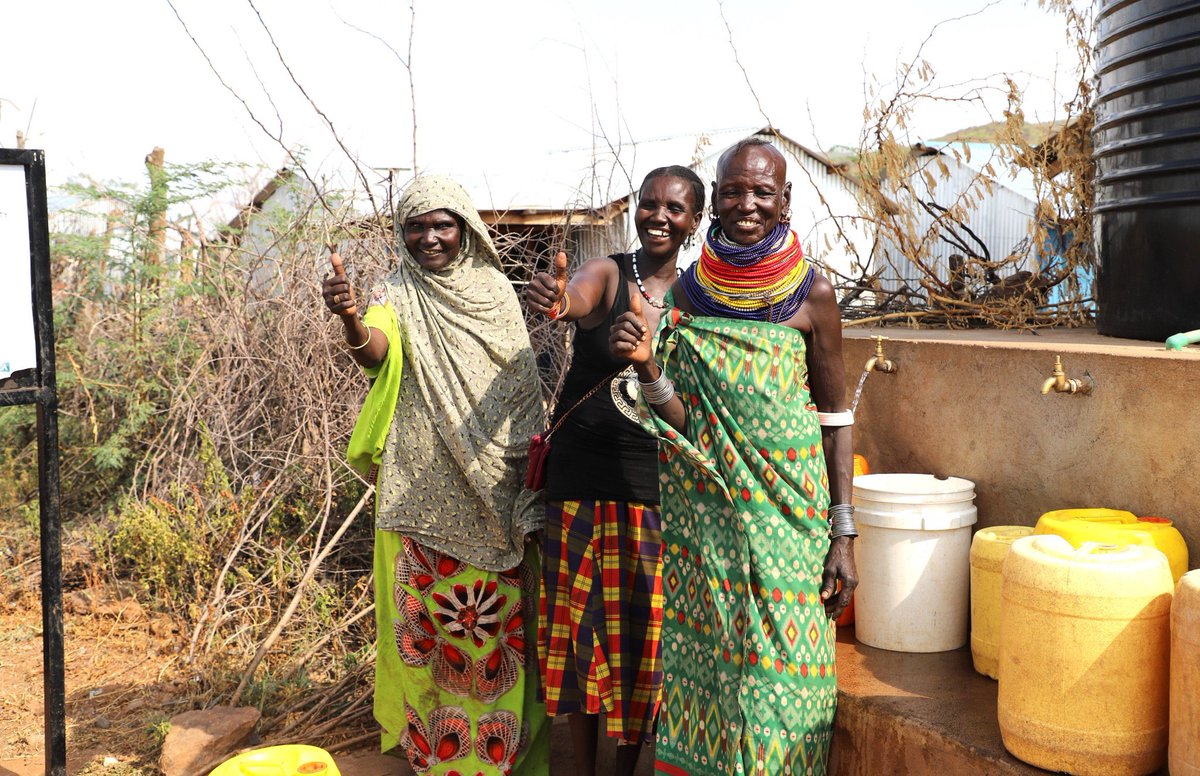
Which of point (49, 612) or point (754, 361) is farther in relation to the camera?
point (49, 612)

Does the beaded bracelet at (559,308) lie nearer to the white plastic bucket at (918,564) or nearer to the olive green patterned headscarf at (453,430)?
the olive green patterned headscarf at (453,430)

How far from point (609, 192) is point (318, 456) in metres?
2.20

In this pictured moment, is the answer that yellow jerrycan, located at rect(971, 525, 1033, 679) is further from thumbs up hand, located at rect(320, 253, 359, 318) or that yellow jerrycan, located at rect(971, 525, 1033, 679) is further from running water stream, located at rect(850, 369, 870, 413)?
thumbs up hand, located at rect(320, 253, 359, 318)

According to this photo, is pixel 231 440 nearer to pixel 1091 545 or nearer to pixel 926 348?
pixel 926 348

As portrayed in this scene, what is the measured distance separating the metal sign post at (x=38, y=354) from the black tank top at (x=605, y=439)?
1588 millimetres

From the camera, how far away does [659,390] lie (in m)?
2.45

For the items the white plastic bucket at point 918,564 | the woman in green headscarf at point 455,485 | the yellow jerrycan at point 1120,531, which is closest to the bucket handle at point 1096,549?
the yellow jerrycan at point 1120,531

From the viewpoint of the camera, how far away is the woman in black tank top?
9.78ft

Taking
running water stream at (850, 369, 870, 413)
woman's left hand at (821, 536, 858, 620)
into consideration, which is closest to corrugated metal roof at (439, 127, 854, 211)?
running water stream at (850, 369, 870, 413)

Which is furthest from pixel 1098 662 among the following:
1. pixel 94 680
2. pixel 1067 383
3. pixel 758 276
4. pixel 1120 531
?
pixel 94 680

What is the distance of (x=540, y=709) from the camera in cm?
350

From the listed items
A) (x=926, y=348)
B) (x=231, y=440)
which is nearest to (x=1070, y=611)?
(x=926, y=348)

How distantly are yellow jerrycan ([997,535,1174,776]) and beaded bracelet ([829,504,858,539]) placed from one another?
1.39 feet

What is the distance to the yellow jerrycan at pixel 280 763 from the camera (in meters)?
2.66
